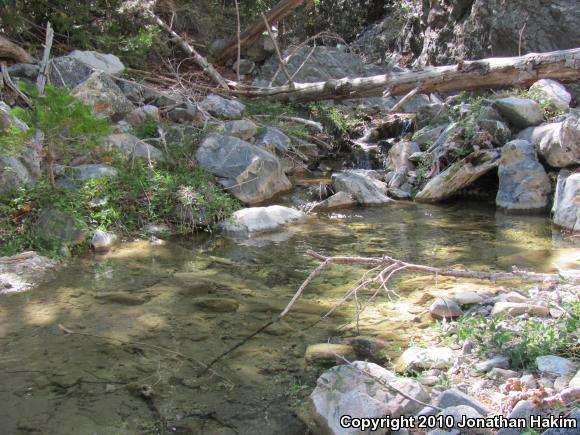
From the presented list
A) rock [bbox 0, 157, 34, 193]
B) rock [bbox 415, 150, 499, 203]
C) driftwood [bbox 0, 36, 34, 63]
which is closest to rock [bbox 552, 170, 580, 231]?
rock [bbox 415, 150, 499, 203]

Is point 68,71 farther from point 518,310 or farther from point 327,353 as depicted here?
point 518,310

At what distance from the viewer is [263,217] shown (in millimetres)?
6738

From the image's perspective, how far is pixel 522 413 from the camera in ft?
7.82

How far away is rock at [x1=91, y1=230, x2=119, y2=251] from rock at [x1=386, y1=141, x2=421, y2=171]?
488 centimetres

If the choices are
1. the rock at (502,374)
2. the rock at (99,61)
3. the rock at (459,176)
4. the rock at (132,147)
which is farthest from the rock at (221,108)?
the rock at (502,374)

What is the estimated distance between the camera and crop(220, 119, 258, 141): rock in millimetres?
8289

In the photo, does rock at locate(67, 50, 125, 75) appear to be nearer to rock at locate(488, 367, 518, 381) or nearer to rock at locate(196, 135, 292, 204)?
rock at locate(196, 135, 292, 204)

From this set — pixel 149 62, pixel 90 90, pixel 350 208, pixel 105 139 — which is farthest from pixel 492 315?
pixel 149 62

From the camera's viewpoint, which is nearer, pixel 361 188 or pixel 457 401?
pixel 457 401

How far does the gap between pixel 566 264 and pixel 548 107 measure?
3.96 metres

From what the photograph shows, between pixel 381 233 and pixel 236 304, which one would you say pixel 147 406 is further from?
pixel 381 233

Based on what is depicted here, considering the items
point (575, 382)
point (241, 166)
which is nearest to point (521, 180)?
point (241, 166)

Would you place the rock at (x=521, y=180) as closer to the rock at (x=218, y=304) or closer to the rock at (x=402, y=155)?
the rock at (x=402, y=155)

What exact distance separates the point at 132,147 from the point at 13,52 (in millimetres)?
2826
